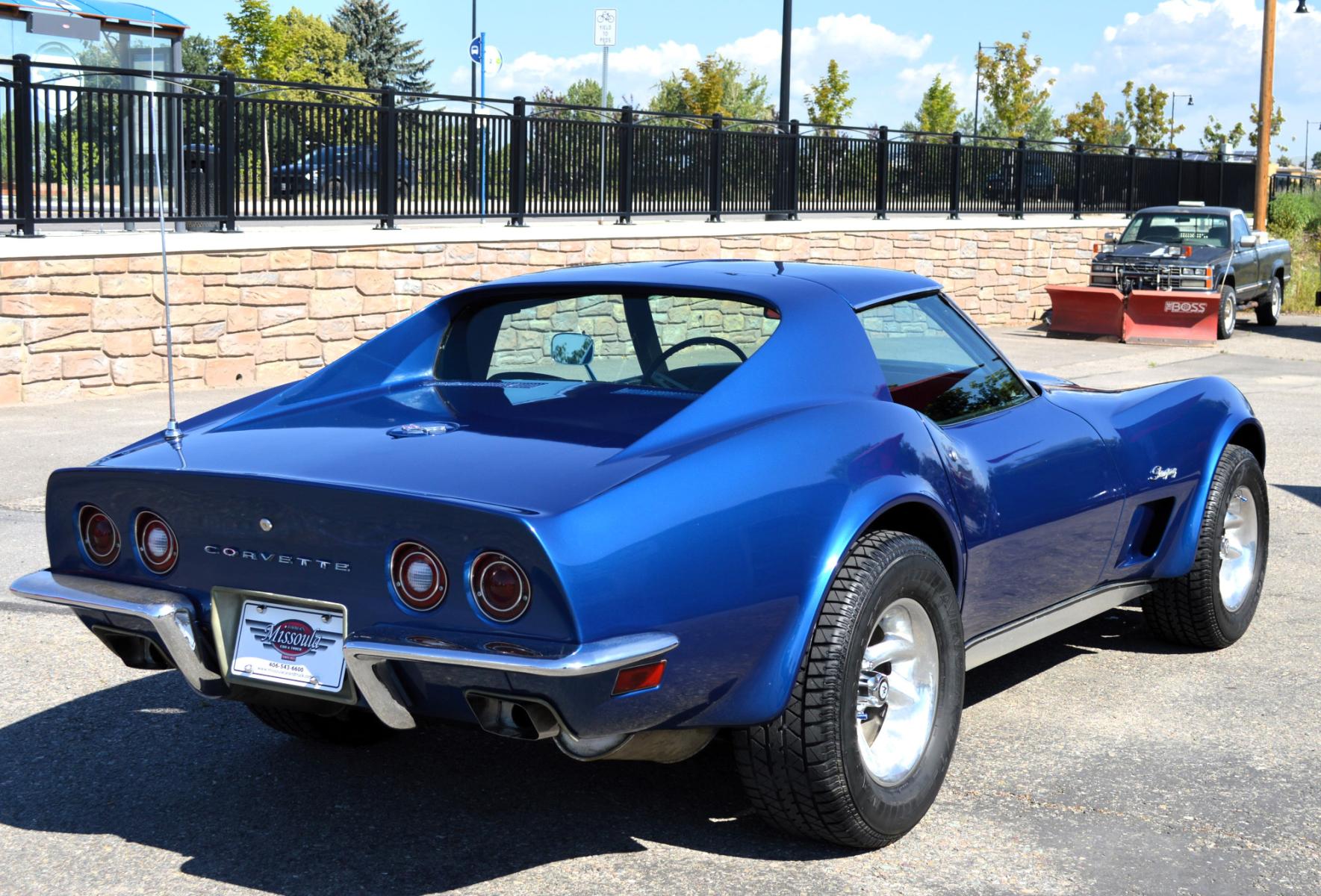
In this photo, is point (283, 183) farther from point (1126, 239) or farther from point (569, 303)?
point (1126, 239)

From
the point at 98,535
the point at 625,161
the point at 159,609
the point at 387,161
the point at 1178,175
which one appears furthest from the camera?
the point at 1178,175

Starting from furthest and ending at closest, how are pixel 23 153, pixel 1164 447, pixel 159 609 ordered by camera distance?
pixel 23 153
pixel 1164 447
pixel 159 609

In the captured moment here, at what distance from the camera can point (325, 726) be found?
14.1 ft

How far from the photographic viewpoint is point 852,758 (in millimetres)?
3459

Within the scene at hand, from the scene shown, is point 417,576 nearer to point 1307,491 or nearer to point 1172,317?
point 1307,491

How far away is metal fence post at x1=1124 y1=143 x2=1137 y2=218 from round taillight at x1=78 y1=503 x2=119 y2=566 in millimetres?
25352

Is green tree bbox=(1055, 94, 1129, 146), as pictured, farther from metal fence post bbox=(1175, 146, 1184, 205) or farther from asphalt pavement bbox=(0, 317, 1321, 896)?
asphalt pavement bbox=(0, 317, 1321, 896)

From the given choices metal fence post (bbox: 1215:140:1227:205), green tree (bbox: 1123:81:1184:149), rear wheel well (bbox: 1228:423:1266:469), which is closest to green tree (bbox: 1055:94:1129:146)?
green tree (bbox: 1123:81:1184:149)

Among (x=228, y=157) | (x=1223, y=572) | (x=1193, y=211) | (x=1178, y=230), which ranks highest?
(x=228, y=157)

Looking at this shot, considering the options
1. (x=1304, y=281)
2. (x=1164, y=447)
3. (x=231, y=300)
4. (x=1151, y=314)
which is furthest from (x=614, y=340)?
(x=1304, y=281)

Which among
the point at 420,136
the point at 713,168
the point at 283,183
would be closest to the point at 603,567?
the point at 283,183

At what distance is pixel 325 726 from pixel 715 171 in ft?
46.9

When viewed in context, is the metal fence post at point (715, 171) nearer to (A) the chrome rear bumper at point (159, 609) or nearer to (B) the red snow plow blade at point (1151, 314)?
(B) the red snow plow blade at point (1151, 314)

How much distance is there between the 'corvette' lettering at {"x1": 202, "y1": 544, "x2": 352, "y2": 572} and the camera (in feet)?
10.7
